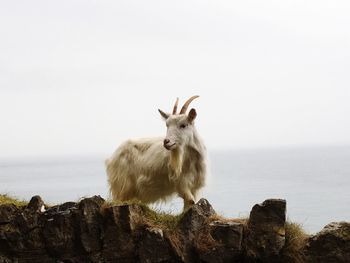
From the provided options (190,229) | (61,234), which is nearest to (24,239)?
(61,234)

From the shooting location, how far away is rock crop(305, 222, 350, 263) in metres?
8.21

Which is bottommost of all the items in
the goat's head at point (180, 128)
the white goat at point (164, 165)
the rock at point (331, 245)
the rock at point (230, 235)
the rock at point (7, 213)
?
the rock at point (331, 245)

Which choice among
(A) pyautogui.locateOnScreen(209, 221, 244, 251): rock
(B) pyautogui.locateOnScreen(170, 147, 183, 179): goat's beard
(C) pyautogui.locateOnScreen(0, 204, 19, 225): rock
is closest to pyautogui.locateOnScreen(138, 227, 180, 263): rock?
(A) pyautogui.locateOnScreen(209, 221, 244, 251): rock

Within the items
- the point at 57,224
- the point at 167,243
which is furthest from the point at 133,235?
the point at 57,224

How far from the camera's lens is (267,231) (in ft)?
27.8

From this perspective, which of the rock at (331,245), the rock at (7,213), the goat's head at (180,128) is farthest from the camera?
the goat's head at (180,128)

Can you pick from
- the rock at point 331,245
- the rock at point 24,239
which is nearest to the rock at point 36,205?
the rock at point 24,239

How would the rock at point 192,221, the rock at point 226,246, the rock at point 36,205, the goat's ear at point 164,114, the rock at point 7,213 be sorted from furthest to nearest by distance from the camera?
1. the goat's ear at point 164,114
2. the rock at point 36,205
3. the rock at point 7,213
4. the rock at point 192,221
5. the rock at point 226,246

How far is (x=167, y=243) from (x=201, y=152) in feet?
7.34

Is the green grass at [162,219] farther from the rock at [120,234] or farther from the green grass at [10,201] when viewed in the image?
the green grass at [10,201]

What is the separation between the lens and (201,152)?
10469 millimetres

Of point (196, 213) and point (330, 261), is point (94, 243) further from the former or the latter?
point (330, 261)

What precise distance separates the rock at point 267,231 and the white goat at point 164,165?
1.73 meters

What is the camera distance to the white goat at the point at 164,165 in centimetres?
1015
